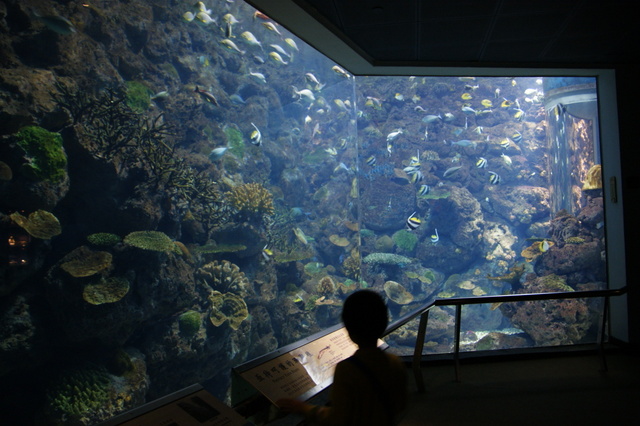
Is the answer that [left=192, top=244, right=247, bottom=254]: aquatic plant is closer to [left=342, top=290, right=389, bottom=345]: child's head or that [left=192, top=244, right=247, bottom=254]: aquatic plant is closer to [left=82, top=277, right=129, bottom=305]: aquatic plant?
[left=82, top=277, right=129, bottom=305]: aquatic plant

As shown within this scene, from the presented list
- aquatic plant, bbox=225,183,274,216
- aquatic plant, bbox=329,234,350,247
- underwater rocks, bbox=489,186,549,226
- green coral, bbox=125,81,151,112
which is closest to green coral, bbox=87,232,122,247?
aquatic plant, bbox=225,183,274,216

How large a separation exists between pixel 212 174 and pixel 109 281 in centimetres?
363

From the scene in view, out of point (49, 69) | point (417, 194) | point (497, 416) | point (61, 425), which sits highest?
point (49, 69)

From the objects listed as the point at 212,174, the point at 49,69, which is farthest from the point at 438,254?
the point at 49,69

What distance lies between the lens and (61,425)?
5055mm

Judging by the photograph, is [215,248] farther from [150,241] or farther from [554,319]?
[554,319]

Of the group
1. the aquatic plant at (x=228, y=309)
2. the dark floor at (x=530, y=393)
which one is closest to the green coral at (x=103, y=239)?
the aquatic plant at (x=228, y=309)

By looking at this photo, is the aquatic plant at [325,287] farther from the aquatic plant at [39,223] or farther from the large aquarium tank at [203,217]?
the aquatic plant at [39,223]

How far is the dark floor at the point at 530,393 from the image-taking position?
2939mm

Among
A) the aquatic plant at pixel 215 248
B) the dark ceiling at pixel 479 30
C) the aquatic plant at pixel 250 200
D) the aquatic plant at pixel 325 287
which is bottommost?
the aquatic plant at pixel 325 287

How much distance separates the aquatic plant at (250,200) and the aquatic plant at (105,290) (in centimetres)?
330

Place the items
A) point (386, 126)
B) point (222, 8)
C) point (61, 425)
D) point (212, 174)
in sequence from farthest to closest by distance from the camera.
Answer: point (386, 126) < point (222, 8) < point (212, 174) < point (61, 425)

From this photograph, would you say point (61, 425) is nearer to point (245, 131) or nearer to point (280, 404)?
point (280, 404)

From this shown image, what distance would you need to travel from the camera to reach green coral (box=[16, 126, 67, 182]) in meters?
5.50
